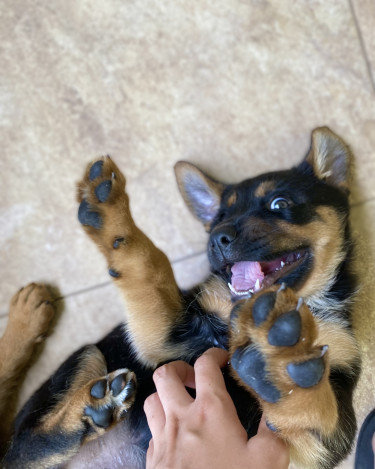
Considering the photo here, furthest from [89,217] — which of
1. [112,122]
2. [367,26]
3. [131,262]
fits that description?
[367,26]

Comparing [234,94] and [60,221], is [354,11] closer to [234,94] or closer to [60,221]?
[234,94]

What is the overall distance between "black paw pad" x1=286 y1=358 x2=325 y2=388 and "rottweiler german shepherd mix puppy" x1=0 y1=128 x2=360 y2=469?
21cm

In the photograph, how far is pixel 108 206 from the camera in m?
2.11

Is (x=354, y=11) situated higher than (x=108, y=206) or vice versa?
(x=354, y=11)

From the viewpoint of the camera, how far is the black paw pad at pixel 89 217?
210 cm

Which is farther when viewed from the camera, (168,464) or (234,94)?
(234,94)

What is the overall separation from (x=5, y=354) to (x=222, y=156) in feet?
6.39

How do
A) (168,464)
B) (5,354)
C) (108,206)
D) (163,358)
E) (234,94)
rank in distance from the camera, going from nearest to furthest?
1. (168,464)
2. (108,206)
3. (163,358)
4. (5,354)
5. (234,94)

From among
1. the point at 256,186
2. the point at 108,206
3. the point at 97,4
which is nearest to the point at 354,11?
the point at 256,186

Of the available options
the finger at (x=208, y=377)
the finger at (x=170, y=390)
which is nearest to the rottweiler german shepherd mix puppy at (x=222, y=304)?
the finger at (x=208, y=377)

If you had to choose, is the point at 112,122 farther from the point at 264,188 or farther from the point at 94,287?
the point at 264,188

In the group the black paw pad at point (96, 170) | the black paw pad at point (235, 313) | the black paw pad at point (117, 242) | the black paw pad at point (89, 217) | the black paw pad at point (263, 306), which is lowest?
the black paw pad at point (235, 313)

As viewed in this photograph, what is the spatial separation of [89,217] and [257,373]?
110 cm

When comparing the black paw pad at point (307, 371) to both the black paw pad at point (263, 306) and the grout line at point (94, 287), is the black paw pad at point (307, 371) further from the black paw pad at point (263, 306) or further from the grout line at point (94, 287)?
the grout line at point (94, 287)
